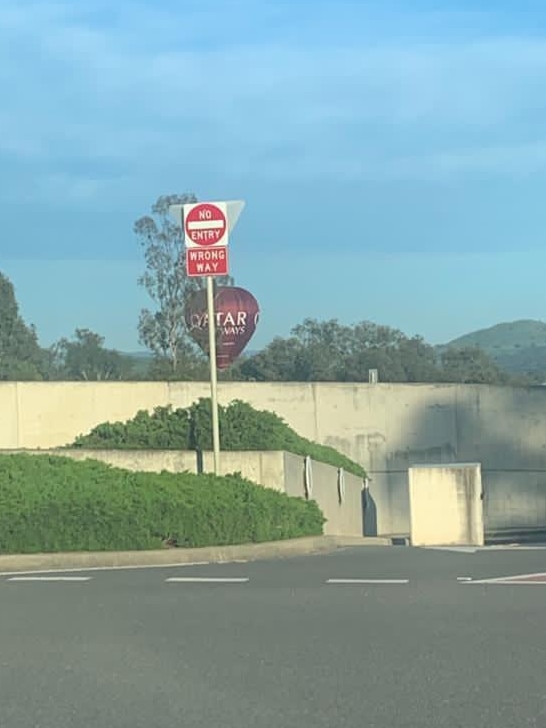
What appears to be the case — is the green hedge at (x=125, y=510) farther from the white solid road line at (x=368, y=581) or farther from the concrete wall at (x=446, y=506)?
the white solid road line at (x=368, y=581)

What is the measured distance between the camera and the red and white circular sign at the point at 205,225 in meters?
14.9

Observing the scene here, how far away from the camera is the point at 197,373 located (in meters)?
37.3

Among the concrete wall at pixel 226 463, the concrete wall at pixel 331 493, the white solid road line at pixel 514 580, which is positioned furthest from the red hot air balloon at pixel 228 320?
the white solid road line at pixel 514 580

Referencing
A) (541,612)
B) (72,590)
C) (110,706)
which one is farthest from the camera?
(72,590)

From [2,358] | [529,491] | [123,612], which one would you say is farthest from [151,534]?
[2,358]

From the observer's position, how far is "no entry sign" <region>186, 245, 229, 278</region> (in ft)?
49.1

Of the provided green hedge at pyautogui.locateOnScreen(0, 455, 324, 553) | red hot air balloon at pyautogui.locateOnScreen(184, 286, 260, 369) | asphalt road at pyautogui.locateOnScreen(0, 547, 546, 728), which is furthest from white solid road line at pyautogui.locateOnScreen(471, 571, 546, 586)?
red hot air balloon at pyautogui.locateOnScreen(184, 286, 260, 369)

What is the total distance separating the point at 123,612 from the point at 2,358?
1547 inches

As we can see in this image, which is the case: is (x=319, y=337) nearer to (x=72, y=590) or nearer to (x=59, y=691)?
(x=72, y=590)

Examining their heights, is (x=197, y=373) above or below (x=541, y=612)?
above

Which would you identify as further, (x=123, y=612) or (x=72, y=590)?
(x=72, y=590)

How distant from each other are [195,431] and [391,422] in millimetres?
15169

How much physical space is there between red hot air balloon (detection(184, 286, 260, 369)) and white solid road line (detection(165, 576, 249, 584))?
2495cm

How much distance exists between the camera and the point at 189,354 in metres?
44.9
